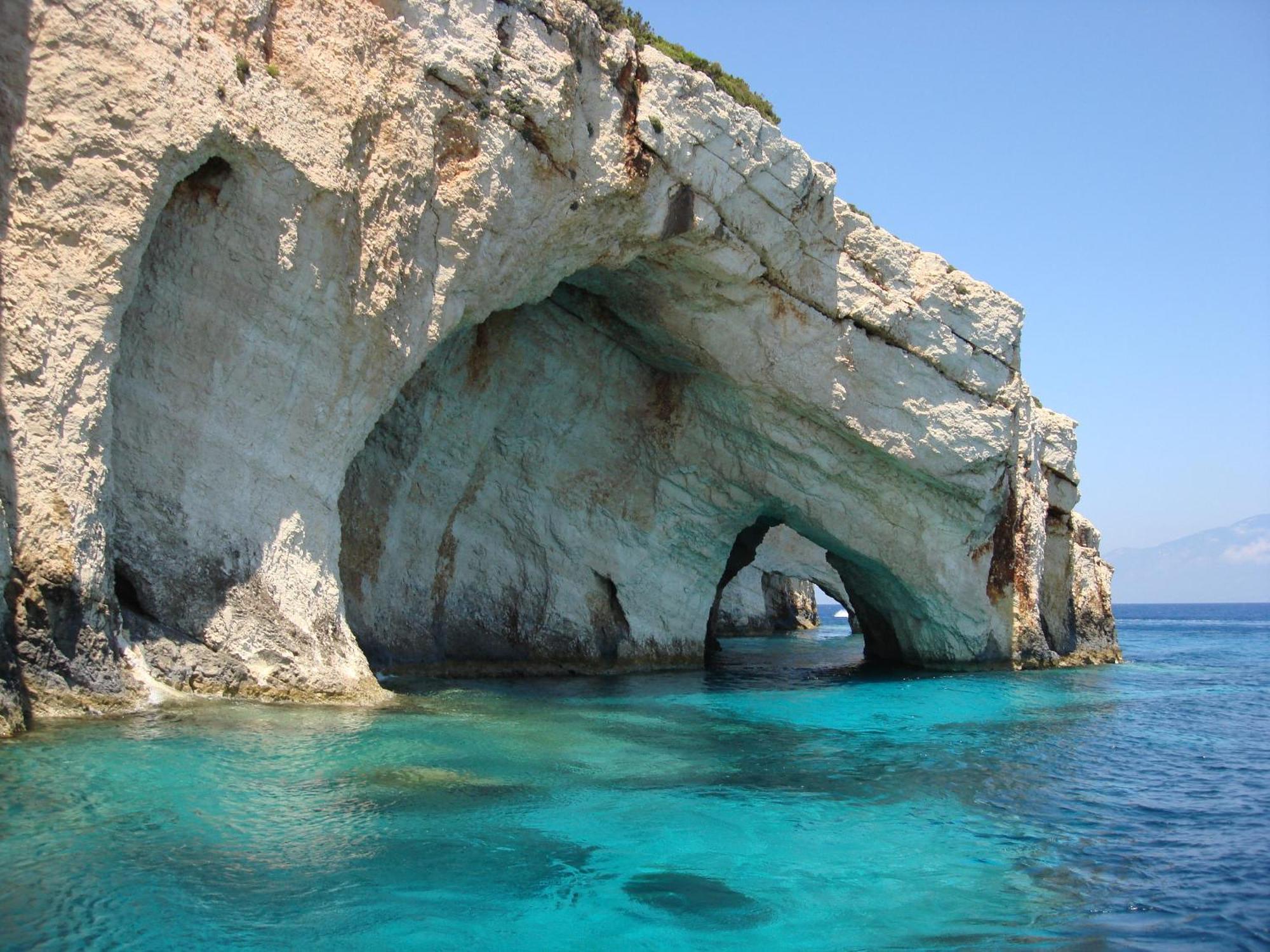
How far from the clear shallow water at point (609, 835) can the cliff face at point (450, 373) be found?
6.18 ft

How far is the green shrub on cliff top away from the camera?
51.0 ft

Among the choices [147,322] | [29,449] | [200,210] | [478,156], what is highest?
[478,156]

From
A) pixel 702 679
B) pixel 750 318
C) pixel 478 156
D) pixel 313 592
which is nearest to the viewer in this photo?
pixel 313 592

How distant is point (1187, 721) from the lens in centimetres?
1549

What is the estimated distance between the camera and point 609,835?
7.95m

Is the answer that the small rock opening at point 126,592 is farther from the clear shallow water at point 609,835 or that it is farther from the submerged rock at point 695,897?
the submerged rock at point 695,897

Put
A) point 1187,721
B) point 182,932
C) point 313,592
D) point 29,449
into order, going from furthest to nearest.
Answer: point 1187,721
point 313,592
point 29,449
point 182,932

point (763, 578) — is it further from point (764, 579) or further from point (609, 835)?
point (609, 835)

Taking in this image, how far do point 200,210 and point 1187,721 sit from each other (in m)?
14.9

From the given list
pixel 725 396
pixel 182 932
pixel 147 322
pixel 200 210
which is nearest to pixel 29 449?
pixel 147 322

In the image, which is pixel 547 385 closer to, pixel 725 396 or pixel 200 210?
pixel 725 396

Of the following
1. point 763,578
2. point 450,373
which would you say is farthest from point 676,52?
point 763,578

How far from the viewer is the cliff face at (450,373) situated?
10305 millimetres

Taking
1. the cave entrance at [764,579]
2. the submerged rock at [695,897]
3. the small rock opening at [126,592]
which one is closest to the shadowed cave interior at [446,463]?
the small rock opening at [126,592]
